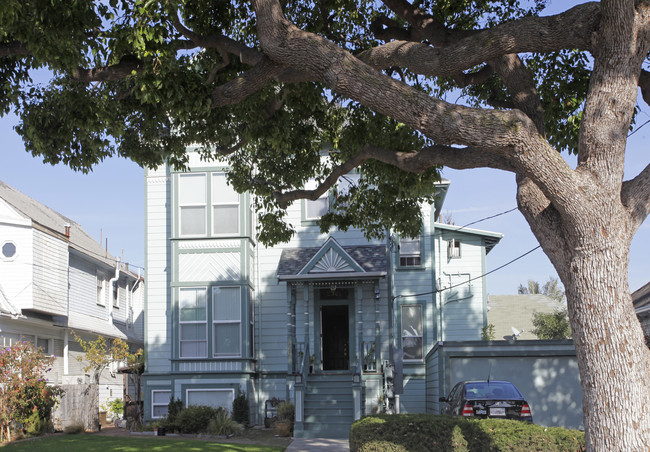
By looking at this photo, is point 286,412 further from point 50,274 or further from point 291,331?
point 50,274

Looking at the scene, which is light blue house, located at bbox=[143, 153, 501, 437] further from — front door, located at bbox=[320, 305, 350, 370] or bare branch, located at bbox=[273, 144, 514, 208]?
bare branch, located at bbox=[273, 144, 514, 208]

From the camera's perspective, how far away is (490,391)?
14.7m

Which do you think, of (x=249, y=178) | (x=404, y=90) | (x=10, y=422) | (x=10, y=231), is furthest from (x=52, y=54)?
(x=10, y=231)

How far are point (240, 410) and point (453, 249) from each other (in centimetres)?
876

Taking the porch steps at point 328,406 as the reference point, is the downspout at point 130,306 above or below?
above

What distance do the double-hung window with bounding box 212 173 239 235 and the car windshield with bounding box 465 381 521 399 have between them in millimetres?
10641

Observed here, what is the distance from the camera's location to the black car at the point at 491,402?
14258 mm

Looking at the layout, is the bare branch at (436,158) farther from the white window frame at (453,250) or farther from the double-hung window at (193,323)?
the white window frame at (453,250)

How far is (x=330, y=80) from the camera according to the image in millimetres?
8898

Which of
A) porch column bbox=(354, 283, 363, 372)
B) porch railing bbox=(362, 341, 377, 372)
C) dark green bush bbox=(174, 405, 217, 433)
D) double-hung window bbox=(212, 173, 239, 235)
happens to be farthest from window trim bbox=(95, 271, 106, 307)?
porch column bbox=(354, 283, 363, 372)

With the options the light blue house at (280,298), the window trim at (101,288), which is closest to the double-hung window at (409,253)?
the light blue house at (280,298)

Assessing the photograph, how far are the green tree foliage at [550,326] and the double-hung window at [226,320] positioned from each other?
20.2m

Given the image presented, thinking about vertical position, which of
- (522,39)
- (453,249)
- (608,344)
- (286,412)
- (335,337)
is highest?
(522,39)

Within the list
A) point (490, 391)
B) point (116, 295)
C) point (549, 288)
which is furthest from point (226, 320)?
point (549, 288)
